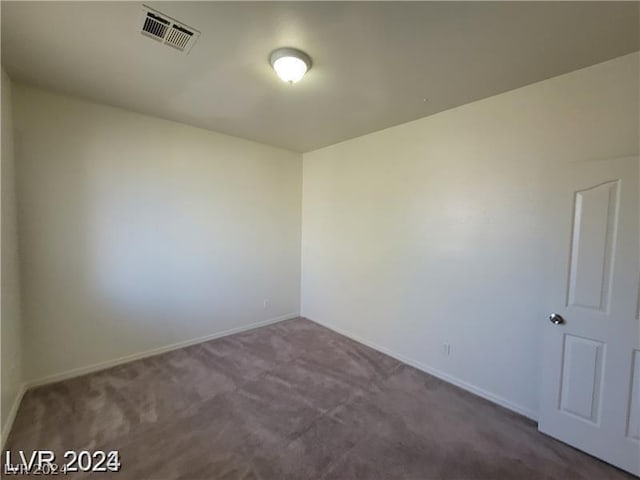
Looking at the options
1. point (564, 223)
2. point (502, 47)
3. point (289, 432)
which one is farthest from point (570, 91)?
point (289, 432)

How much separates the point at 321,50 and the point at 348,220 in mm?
2278

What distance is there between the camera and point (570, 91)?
2.14 meters

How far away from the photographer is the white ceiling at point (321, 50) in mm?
1588

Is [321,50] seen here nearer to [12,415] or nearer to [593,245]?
[593,245]

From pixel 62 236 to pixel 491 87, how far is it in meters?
4.18

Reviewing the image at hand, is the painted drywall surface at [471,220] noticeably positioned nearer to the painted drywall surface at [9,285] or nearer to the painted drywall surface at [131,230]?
the painted drywall surface at [131,230]

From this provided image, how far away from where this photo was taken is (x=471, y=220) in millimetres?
2709

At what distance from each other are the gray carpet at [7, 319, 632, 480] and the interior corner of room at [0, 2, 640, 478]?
9cm

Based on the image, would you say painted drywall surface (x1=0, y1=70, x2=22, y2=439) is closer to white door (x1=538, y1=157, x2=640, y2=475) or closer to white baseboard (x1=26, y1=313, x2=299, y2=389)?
white baseboard (x1=26, y1=313, x2=299, y2=389)

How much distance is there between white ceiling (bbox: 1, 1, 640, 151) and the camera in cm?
159

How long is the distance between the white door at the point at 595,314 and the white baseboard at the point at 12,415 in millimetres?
3963

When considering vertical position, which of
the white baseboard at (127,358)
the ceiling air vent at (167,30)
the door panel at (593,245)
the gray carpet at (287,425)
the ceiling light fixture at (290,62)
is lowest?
the gray carpet at (287,425)

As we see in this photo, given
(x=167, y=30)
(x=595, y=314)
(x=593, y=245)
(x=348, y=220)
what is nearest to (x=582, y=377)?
(x=595, y=314)

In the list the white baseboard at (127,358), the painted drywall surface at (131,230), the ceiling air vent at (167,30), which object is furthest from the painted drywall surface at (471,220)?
the ceiling air vent at (167,30)
